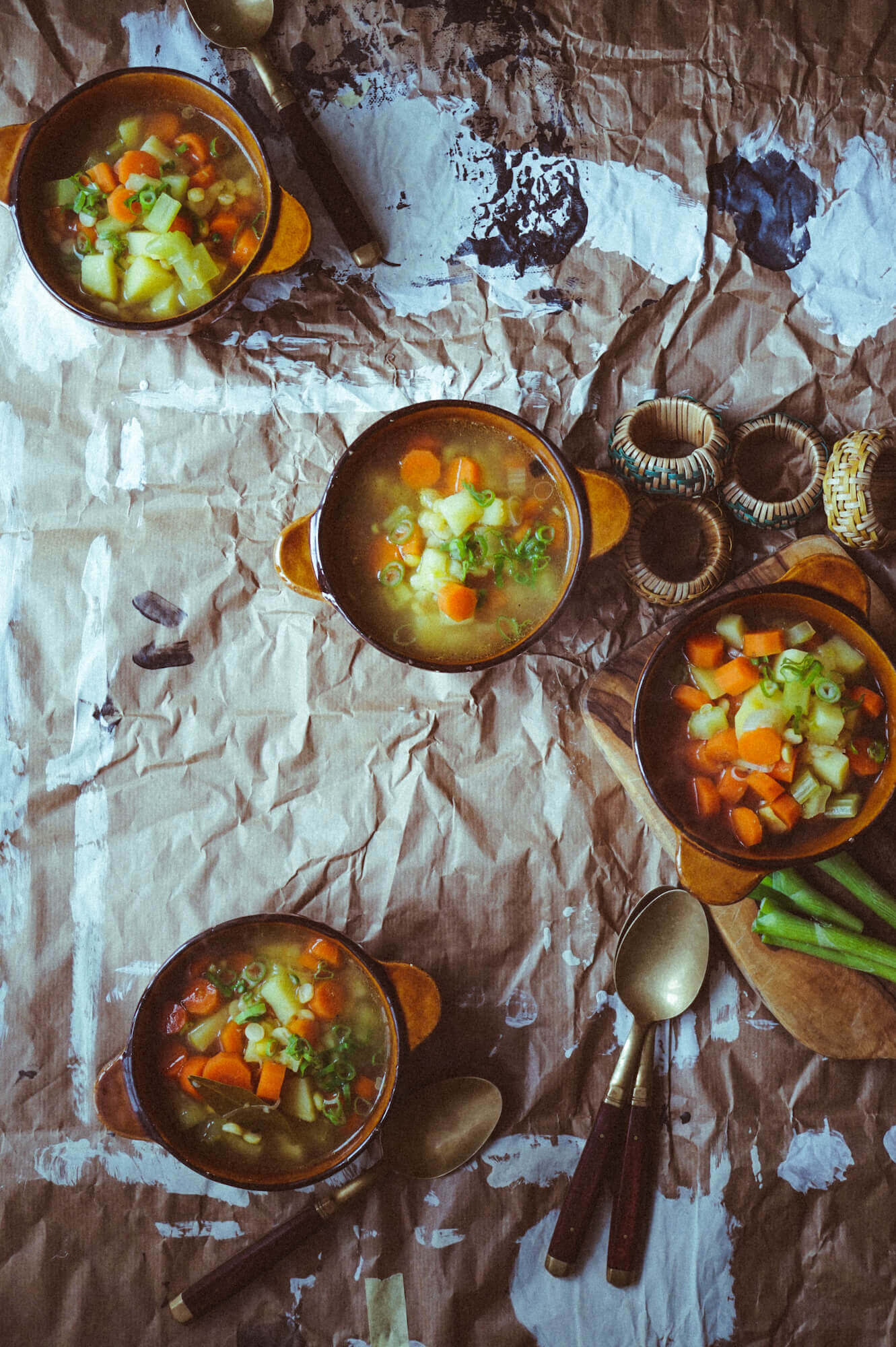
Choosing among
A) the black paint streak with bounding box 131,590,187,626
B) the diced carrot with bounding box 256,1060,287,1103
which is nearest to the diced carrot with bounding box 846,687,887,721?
the diced carrot with bounding box 256,1060,287,1103

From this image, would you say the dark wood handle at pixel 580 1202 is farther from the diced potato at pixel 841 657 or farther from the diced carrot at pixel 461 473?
the diced carrot at pixel 461 473

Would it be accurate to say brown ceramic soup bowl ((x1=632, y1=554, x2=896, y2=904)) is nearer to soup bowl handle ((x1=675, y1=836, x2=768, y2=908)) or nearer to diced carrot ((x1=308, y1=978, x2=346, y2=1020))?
soup bowl handle ((x1=675, y1=836, x2=768, y2=908))

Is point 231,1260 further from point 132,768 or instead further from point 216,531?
point 216,531

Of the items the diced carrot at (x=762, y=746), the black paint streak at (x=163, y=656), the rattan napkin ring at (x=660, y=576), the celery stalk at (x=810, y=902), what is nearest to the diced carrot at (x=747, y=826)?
→ the diced carrot at (x=762, y=746)

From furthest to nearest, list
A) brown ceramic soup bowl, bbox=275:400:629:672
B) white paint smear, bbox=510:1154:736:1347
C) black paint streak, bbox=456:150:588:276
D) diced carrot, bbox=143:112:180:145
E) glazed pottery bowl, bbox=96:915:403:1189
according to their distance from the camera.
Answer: black paint streak, bbox=456:150:588:276 → diced carrot, bbox=143:112:180:145 → white paint smear, bbox=510:1154:736:1347 → brown ceramic soup bowl, bbox=275:400:629:672 → glazed pottery bowl, bbox=96:915:403:1189

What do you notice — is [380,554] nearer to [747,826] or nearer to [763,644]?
[763,644]
